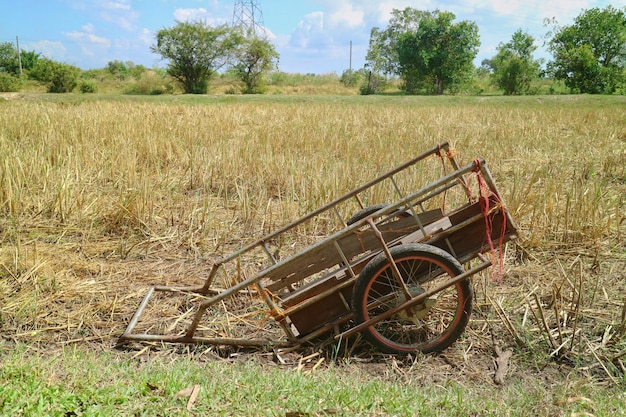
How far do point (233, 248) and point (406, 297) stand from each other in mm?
2322

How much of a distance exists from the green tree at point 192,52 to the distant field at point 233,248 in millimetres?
34094

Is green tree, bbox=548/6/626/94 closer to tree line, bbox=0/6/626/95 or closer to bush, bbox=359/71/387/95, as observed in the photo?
tree line, bbox=0/6/626/95

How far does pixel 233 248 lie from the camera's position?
510cm

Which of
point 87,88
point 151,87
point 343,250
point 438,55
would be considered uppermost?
point 438,55

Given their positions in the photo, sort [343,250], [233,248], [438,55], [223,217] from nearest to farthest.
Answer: [343,250] < [233,248] < [223,217] < [438,55]

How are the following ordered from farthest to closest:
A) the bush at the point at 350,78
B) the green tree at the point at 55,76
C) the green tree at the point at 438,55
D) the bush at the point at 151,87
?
the bush at the point at 350,78 < the green tree at the point at 438,55 < the bush at the point at 151,87 < the green tree at the point at 55,76

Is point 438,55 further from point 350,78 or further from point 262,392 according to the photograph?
point 262,392

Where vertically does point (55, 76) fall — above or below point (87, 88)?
above

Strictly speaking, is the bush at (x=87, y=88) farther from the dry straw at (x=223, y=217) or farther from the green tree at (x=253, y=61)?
the dry straw at (x=223, y=217)

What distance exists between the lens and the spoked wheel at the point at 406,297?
125 inches

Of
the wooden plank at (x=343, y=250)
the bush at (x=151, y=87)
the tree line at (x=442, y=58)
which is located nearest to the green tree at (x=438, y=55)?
the tree line at (x=442, y=58)

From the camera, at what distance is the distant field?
109 inches

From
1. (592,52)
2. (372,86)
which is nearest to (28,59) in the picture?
(372,86)

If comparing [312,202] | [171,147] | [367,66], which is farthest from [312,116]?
[367,66]
